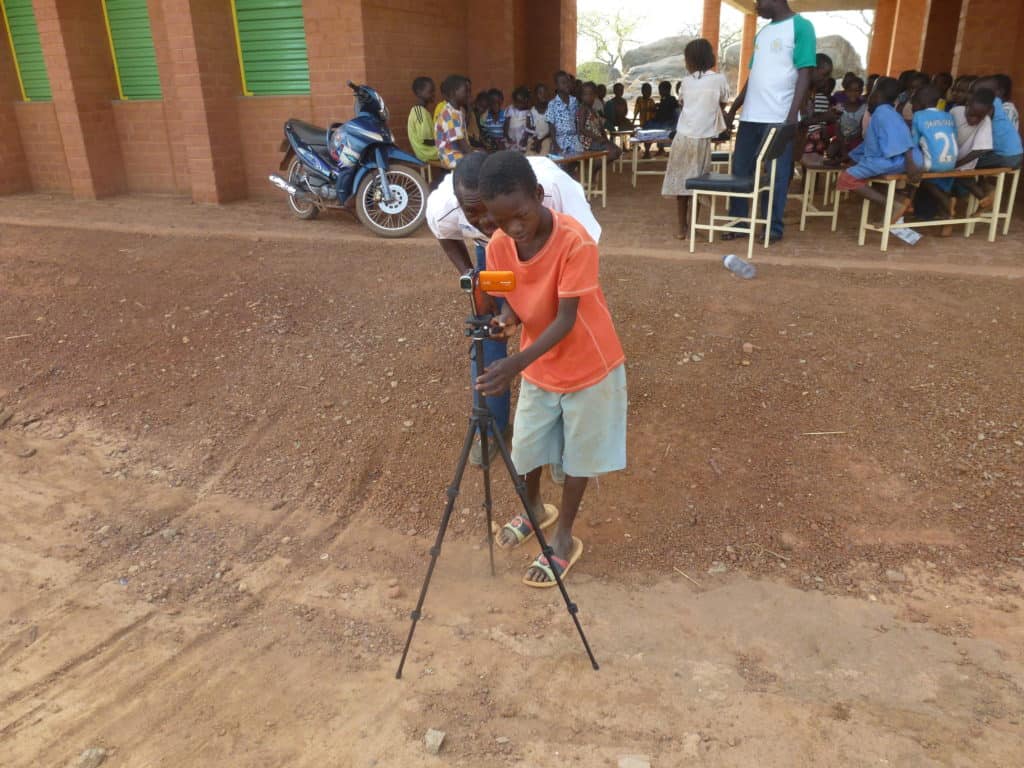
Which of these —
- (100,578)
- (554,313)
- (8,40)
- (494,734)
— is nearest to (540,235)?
(554,313)

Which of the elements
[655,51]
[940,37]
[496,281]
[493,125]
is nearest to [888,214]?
[493,125]

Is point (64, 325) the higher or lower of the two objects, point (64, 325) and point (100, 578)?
the higher

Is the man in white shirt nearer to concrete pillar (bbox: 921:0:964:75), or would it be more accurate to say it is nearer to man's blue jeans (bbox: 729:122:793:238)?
man's blue jeans (bbox: 729:122:793:238)

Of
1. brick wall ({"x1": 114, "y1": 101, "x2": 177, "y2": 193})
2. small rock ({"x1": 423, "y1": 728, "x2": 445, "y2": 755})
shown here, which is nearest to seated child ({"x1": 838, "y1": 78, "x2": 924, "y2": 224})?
small rock ({"x1": 423, "y1": 728, "x2": 445, "y2": 755})

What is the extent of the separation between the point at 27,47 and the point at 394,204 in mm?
6265

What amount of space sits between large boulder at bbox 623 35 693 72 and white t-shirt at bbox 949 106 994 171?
25730mm

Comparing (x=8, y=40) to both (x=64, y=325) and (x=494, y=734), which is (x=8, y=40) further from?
(x=494, y=734)

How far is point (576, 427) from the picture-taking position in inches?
104

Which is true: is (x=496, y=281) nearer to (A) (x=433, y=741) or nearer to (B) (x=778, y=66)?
(A) (x=433, y=741)

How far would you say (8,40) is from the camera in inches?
382

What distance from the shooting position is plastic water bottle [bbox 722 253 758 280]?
5402mm

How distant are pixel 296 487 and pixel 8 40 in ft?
30.2

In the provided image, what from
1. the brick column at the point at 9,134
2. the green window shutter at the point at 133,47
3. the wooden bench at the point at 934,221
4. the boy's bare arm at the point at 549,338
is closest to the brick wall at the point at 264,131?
the green window shutter at the point at 133,47

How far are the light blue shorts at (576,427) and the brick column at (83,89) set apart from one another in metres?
8.60
